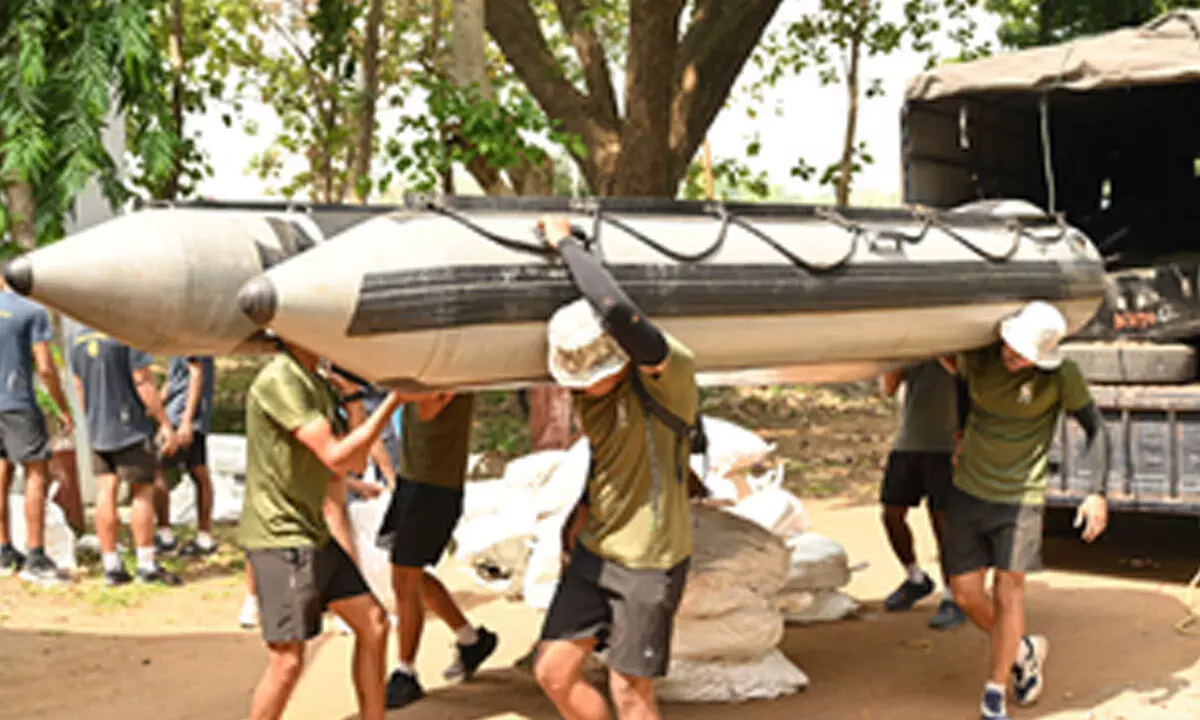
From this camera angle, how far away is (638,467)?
176 inches

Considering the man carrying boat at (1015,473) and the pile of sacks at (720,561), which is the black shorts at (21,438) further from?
the man carrying boat at (1015,473)

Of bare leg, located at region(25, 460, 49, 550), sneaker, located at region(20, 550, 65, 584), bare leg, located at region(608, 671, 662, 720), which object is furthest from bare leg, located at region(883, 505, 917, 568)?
bare leg, located at region(25, 460, 49, 550)

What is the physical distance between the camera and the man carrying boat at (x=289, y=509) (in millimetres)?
4469

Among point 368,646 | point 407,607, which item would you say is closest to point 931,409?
point 407,607

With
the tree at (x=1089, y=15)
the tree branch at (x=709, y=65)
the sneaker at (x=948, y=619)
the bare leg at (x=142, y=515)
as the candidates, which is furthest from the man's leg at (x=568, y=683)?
the tree at (x=1089, y=15)

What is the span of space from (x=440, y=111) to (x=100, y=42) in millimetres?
2289

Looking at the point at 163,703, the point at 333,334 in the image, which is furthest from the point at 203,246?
the point at 163,703

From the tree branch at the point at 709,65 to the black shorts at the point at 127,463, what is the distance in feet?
19.7

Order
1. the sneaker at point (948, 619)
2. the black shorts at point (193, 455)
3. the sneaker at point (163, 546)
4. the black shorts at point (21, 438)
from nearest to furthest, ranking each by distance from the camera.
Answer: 1. the sneaker at point (948, 619)
2. the black shorts at point (21, 438)
3. the black shorts at point (193, 455)
4. the sneaker at point (163, 546)

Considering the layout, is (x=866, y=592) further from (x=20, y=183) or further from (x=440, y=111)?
(x=20, y=183)

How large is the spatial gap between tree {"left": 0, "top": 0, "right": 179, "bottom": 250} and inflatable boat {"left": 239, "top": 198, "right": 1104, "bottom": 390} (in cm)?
519

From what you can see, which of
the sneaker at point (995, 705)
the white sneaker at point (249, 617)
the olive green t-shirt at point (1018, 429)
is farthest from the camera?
the white sneaker at point (249, 617)

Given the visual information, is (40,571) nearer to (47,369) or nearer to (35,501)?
(35,501)

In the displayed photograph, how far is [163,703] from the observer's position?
5.75 metres
